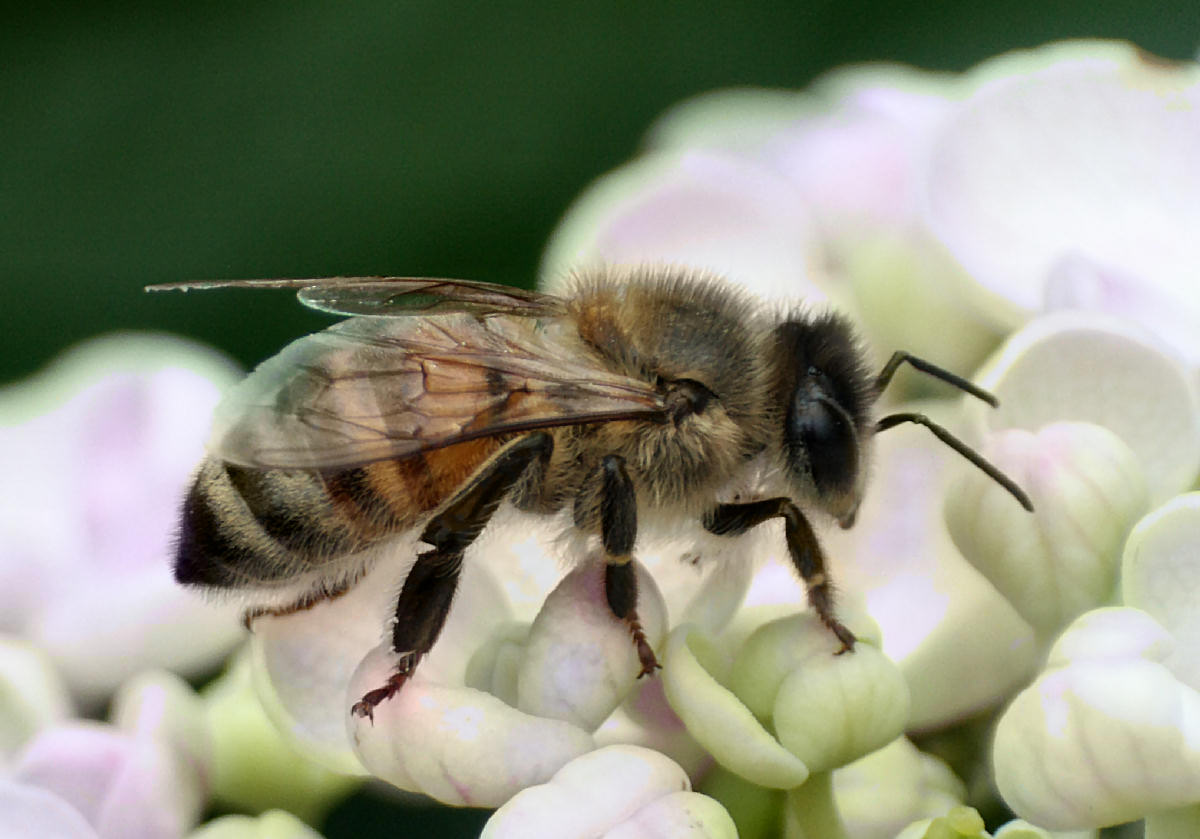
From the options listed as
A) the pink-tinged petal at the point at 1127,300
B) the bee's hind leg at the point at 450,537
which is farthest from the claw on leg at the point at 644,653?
the pink-tinged petal at the point at 1127,300

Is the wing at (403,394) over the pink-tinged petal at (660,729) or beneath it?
over

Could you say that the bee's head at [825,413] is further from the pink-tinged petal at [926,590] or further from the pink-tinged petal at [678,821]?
the pink-tinged petal at [678,821]

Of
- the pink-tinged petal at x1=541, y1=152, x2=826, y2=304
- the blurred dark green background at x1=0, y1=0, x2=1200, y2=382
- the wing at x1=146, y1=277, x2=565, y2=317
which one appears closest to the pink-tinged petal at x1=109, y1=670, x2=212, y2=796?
the wing at x1=146, y1=277, x2=565, y2=317

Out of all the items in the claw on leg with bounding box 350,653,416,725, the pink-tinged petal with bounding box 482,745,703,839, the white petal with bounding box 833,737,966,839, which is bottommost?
the white petal with bounding box 833,737,966,839

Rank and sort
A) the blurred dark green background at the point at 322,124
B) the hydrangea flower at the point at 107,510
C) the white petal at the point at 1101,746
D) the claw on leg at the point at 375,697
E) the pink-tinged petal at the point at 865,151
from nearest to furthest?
the white petal at the point at 1101,746, the claw on leg at the point at 375,697, the hydrangea flower at the point at 107,510, the pink-tinged petal at the point at 865,151, the blurred dark green background at the point at 322,124

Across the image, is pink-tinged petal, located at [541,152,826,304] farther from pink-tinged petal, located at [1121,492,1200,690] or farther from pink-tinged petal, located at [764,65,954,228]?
pink-tinged petal, located at [1121,492,1200,690]

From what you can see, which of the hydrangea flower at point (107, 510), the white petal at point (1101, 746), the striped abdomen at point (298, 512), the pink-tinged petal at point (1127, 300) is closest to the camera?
the white petal at point (1101, 746)
